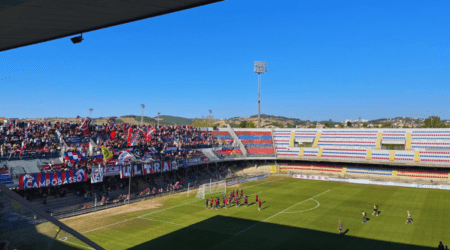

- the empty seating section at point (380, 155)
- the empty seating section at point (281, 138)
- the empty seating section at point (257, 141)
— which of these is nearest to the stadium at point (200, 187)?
the empty seating section at point (380, 155)

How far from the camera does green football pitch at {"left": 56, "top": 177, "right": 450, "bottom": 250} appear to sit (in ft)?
72.0

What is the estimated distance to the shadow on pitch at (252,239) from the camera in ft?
69.7

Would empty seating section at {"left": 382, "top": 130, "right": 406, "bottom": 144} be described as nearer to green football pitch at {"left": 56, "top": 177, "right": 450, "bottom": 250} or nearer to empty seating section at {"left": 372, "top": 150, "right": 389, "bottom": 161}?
empty seating section at {"left": 372, "top": 150, "right": 389, "bottom": 161}

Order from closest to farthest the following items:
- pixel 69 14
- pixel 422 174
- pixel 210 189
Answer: pixel 69 14 < pixel 210 189 < pixel 422 174

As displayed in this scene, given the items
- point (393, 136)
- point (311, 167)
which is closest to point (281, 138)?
point (311, 167)

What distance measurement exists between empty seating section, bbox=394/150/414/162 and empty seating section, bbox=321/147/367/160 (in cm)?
510

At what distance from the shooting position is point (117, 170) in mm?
35438

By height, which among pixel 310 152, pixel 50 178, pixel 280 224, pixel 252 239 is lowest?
pixel 280 224

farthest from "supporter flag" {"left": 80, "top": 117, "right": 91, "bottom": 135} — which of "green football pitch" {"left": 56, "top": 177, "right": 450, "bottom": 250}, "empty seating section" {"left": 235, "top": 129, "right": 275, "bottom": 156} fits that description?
"empty seating section" {"left": 235, "top": 129, "right": 275, "bottom": 156}

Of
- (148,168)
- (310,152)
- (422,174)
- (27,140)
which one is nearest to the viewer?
(27,140)

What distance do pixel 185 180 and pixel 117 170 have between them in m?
15.3

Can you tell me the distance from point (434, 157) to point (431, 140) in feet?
16.1

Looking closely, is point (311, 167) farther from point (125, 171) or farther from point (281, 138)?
point (125, 171)

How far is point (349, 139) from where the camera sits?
206 feet
